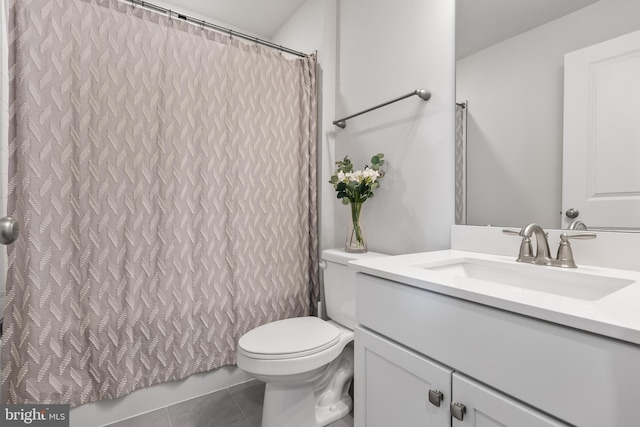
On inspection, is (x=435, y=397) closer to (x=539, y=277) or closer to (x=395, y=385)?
(x=395, y=385)

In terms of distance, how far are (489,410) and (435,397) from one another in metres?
0.13

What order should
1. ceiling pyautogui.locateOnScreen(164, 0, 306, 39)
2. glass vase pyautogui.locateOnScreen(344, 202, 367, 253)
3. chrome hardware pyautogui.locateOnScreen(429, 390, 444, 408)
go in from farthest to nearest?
ceiling pyautogui.locateOnScreen(164, 0, 306, 39), glass vase pyautogui.locateOnScreen(344, 202, 367, 253), chrome hardware pyautogui.locateOnScreen(429, 390, 444, 408)

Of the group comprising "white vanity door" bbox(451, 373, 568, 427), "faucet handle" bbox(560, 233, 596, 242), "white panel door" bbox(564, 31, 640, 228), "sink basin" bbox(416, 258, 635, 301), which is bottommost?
"white vanity door" bbox(451, 373, 568, 427)

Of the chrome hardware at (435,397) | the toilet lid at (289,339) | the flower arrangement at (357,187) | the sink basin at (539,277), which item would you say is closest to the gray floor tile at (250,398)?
the toilet lid at (289,339)

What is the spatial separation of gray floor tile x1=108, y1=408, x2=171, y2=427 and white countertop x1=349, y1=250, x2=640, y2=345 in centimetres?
127

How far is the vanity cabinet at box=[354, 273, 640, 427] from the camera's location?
49cm

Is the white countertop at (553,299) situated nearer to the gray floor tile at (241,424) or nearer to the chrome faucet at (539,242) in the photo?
the chrome faucet at (539,242)

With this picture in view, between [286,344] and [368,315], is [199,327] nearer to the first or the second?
[286,344]

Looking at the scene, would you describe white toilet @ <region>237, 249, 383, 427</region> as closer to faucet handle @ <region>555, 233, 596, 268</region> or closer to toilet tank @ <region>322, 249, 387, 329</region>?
toilet tank @ <region>322, 249, 387, 329</region>

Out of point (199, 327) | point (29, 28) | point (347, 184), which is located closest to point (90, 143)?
point (29, 28)

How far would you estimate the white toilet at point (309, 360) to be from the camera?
1.18 m

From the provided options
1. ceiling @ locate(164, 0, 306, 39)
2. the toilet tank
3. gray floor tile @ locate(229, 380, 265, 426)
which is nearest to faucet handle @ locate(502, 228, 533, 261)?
the toilet tank

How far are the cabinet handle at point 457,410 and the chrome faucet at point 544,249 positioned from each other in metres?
0.53

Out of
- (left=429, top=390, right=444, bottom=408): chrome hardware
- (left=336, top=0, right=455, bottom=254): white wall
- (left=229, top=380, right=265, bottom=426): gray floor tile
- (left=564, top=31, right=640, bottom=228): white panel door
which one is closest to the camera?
(left=429, top=390, right=444, bottom=408): chrome hardware
